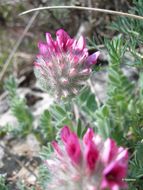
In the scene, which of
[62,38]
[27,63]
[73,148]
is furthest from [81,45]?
[27,63]

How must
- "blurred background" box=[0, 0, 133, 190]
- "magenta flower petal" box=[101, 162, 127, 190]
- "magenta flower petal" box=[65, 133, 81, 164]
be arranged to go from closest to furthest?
"magenta flower petal" box=[101, 162, 127, 190]
"magenta flower petal" box=[65, 133, 81, 164]
"blurred background" box=[0, 0, 133, 190]

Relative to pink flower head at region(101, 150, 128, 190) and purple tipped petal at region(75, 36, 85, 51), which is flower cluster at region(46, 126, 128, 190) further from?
purple tipped petal at region(75, 36, 85, 51)

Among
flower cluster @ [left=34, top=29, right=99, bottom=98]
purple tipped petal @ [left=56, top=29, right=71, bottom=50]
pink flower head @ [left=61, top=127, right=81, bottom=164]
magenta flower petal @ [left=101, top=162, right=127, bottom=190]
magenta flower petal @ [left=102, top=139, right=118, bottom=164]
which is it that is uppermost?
purple tipped petal @ [left=56, top=29, right=71, bottom=50]

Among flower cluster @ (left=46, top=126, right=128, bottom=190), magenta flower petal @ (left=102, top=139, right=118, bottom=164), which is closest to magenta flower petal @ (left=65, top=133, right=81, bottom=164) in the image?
flower cluster @ (left=46, top=126, right=128, bottom=190)

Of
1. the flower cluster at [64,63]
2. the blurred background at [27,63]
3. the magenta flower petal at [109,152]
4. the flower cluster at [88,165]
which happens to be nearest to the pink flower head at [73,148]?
the flower cluster at [88,165]

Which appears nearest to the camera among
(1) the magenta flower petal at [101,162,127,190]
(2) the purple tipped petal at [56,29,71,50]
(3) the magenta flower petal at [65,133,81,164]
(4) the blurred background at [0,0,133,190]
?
(1) the magenta flower petal at [101,162,127,190]

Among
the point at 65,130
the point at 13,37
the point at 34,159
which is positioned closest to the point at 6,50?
the point at 13,37

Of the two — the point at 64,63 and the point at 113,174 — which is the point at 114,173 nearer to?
the point at 113,174

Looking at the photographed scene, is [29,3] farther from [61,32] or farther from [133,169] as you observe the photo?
[133,169]

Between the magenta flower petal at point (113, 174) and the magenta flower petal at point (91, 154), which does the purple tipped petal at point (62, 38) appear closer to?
the magenta flower petal at point (91, 154)
